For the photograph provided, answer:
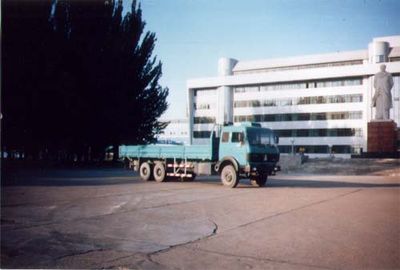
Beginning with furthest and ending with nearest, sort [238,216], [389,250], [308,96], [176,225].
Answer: [308,96] < [238,216] < [176,225] < [389,250]

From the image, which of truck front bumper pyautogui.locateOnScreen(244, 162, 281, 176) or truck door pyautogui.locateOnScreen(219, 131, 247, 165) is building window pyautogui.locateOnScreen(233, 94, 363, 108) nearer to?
truck front bumper pyautogui.locateOnScreen(244, 162, 281, 176)

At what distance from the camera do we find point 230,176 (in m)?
16.0

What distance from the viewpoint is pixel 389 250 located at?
19.2ft

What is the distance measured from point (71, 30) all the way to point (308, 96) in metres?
45.3

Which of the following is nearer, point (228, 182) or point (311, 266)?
point (311, 266)

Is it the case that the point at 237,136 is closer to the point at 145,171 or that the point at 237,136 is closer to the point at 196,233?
the point at 145,171

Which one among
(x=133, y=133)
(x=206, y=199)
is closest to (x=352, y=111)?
(x=133, y=133)

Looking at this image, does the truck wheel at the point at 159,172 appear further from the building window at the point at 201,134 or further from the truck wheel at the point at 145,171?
the building window at the point at 201,134

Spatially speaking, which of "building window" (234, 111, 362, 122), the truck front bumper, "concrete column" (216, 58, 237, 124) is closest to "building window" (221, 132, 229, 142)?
the truck front bumper

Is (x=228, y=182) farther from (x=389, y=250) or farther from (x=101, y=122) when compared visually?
(x=101, y=122)

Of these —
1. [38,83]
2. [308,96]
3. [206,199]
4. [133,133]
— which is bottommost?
[206,199]

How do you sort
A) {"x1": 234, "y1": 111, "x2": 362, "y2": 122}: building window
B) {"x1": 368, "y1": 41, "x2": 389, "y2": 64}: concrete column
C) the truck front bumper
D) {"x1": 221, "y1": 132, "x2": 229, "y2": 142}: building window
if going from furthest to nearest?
1. {"x1": 234, "y1": 111, "x2": 362, "y2": 122}: building window
2. {"x1": 368, "y1": 41, "x2": 389, "y2": 64}: concrete column
3. {"x1": 221, "y1": 132, "x2": 229, "y2": 142}: building window
4. the truck front bumper

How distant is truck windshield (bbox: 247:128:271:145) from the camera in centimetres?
1578

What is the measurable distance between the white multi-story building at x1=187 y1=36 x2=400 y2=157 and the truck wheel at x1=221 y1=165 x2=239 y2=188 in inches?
1753
